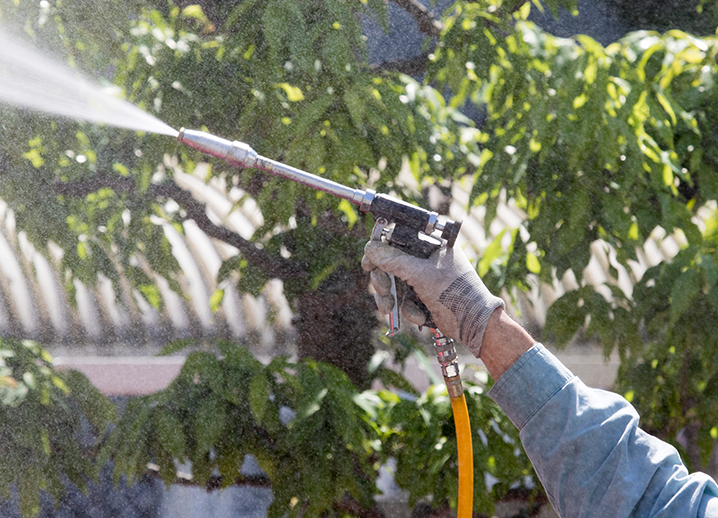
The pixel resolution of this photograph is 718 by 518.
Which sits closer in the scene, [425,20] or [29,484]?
[29,484]

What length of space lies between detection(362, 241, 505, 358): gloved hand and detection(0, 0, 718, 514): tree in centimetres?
41

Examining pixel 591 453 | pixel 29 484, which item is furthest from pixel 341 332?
pixel 591 453

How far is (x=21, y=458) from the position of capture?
70.6 inches

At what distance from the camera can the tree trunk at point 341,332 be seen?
7.75ft

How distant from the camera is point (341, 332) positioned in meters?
→ 2.41

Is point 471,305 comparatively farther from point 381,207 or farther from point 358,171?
point 358,171

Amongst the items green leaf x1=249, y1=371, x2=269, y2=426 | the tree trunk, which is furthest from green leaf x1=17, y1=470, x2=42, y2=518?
the tree trunk

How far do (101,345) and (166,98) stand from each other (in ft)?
7.39

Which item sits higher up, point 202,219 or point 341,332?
point 202,219

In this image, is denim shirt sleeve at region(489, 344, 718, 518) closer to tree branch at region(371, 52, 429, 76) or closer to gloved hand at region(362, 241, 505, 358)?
gloved hand at region(362, 241, 505, 358)

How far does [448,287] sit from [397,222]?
161 mm

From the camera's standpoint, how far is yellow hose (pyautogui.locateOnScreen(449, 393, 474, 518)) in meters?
1.43

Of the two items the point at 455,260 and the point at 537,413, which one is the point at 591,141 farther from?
the point at 537,413

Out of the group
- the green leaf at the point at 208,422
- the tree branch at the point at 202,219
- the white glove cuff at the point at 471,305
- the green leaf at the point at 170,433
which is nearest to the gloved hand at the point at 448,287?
the white glove cuff at the point at 471,305
